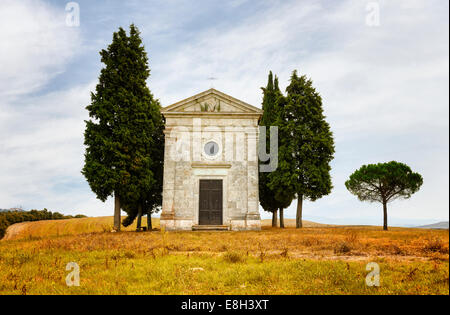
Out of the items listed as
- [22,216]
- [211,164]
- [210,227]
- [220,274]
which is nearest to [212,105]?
[211,164]

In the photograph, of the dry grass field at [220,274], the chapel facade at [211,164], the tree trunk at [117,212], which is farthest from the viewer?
the tree trunk at [117,212]

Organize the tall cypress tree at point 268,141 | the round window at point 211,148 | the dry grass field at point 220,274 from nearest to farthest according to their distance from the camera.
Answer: the dry grass field at point 220,274
the round window at point 211,148
the tall cypress tree at point 268,141

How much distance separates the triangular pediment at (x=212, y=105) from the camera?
2470cm

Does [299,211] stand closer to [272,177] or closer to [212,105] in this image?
[272,177]

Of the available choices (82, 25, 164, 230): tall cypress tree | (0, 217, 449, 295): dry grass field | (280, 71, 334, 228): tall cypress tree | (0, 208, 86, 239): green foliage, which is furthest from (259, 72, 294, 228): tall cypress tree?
(0, 208, 86, 239): green foliage

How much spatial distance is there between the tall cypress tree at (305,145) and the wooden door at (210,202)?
609 cm

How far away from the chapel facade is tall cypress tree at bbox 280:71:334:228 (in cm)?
429

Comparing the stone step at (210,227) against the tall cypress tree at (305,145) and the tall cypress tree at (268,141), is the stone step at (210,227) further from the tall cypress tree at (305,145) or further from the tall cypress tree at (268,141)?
the tall cypress tree at (268,141)

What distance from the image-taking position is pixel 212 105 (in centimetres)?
2498

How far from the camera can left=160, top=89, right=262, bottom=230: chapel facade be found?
76.1 feet

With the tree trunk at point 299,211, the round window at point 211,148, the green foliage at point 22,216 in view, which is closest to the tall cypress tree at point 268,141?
the tree trunk at point 299,211

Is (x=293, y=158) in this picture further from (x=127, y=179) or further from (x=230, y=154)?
(x=127, y=179)
